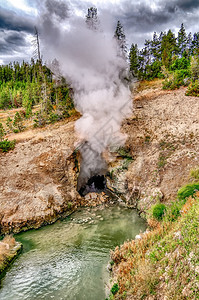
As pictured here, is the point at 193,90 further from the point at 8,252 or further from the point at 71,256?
the point at 8,252

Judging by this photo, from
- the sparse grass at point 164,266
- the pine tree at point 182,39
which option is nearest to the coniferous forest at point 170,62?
the pine tree at point 182,39

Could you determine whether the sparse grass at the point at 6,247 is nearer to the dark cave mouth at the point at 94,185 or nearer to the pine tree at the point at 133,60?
the dark cave mouth at the point at 94,185

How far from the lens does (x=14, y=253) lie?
30.2ft

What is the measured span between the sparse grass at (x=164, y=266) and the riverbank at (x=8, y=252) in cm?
484

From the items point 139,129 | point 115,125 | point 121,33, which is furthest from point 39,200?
point 121,33

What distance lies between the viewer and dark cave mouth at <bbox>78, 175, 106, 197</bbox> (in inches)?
604

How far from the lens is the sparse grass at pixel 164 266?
4.57 metres

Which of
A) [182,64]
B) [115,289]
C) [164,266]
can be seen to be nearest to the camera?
[164,266]

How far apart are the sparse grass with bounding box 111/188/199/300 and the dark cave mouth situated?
796cm

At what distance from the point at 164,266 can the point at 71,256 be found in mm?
4780

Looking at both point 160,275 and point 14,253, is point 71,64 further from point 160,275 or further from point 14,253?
point 160,275

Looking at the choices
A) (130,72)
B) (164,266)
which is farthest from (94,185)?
(130,72)

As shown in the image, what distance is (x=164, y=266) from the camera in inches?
216

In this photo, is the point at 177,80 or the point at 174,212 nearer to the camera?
the point at 174,212
